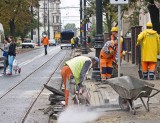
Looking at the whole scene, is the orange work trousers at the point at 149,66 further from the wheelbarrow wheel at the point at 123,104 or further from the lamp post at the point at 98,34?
the wheelbarrow wheel at the point at 123,104

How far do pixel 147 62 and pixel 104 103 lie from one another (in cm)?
526

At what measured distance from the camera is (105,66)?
49.7ft

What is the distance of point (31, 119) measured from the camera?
9.78m

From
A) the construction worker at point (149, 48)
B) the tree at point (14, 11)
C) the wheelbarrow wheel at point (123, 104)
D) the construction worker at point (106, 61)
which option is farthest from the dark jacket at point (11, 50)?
the tree at point (14, 11)

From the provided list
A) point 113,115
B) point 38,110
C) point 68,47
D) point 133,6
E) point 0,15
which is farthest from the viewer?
point 68,47

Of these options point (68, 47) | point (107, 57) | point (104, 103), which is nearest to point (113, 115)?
point (104, 103)

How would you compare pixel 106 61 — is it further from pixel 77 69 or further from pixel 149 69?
pixel 77 69

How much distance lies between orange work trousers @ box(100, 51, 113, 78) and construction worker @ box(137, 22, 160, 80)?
127 cm

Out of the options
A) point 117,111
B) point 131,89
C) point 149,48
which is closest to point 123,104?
point 117,111

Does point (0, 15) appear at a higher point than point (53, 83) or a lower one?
higher

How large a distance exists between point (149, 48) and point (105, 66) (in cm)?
168

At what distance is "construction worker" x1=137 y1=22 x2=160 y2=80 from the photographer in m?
15.5

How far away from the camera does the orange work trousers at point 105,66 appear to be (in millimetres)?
15116

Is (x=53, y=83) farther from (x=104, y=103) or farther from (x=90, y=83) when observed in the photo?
(x=104, y=103)
